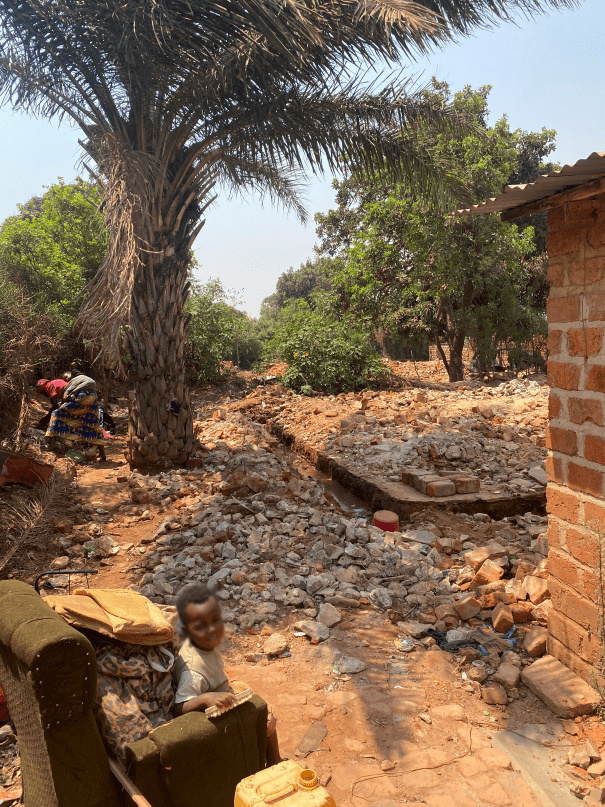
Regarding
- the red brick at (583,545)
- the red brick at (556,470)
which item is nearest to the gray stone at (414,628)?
the red brick at (583,545)

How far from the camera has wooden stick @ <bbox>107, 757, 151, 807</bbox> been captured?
2.01 metres

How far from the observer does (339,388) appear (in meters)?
14.3

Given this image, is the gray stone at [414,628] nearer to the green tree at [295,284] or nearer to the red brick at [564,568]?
the red brick at [564,568]

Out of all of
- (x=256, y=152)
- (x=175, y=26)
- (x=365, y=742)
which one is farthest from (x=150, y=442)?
(x=365, y=742)

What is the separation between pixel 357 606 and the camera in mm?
4312

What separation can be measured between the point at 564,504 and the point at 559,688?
992 millimetres

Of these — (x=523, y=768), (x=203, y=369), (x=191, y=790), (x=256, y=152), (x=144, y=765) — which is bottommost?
(x=523, y=768)

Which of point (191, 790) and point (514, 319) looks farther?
point (514, 319)

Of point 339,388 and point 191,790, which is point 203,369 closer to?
point 339,388

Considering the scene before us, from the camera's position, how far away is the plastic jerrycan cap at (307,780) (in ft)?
6.51

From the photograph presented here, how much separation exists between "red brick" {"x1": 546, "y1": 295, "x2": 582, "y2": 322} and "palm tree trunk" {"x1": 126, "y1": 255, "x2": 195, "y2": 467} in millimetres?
5058

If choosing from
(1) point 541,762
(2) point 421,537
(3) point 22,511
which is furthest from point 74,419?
(1) point 541,762

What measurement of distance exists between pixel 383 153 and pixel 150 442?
4463 millimetres

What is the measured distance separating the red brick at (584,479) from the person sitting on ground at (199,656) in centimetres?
202
